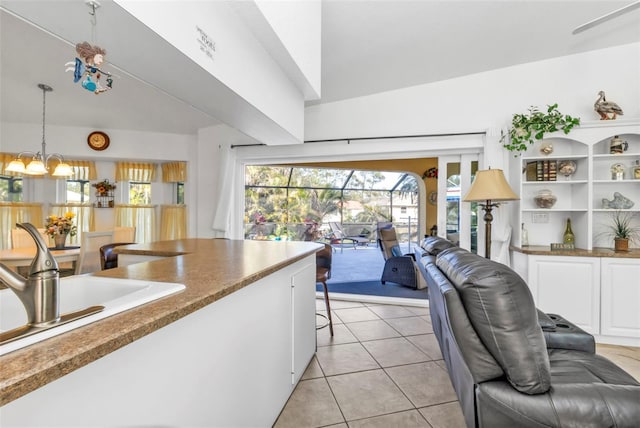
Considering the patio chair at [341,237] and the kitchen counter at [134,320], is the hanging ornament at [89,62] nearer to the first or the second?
the kitchen counter at [134,320]

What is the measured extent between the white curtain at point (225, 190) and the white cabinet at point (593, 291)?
3.64 meters

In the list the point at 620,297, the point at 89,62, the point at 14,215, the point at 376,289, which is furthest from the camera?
the point at 376,289

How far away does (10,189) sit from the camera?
4570 millimetres

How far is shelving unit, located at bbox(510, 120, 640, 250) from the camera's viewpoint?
10.2 ft

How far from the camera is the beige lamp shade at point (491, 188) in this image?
9.89ft

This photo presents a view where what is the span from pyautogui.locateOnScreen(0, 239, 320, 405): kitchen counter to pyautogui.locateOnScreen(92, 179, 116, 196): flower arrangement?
4.00 m

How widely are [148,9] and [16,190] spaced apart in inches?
200

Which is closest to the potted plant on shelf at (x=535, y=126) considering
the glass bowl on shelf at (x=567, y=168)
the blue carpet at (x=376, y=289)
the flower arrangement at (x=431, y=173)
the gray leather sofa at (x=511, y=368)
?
the glass bowl on shelf at (x=567, y=168)

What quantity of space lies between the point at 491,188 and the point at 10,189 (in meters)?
6.30

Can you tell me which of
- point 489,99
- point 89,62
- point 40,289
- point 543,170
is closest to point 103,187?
point 89,62

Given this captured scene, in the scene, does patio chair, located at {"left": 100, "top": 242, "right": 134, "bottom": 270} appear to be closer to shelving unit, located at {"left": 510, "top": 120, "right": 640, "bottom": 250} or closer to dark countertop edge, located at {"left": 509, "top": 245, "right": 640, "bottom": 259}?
dark countertop edge, located at {"left": 509, "top": 245, "right": 640, "bottom": 259}

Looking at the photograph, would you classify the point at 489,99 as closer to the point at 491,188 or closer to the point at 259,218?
the point at 491,188

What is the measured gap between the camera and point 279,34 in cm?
202

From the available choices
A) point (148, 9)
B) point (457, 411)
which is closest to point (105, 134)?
point (148, 9)
